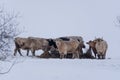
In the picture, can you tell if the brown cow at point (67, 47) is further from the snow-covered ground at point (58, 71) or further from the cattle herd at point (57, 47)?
the snow-covered ground at point (58, 71)

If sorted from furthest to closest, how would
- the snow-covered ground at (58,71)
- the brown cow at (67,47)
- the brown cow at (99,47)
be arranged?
1. the brown cow at (99,47)
2. the brown cow at (67,47)
3. the snow-covered ground at (58,71)

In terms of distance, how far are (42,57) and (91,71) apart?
24.2 ft

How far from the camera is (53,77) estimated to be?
25828mm

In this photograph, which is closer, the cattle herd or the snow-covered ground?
the snow-covered ground

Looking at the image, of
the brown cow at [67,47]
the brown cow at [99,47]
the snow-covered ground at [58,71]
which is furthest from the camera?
the brown cow at [99,47]

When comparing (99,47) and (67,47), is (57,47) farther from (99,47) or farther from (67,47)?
(99,47)

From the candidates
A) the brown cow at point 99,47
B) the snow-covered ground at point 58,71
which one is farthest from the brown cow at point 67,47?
the snow-covered ground at point 58,71

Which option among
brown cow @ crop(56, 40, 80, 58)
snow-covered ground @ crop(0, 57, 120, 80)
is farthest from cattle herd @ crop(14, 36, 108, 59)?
snow-covered ground @ crop(0, 57, 120, 80)

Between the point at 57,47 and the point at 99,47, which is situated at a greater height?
the point at 57,47

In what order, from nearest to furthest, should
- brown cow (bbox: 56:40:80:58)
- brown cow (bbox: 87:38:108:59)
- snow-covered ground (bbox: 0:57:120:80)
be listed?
snow-covered ground (bbox: 0:57:120:80) → brown cow (bbox: 56:40:80:58) → brown cow (bbox: 87:38:108:59)

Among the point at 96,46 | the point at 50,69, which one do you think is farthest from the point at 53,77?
the point at 96,46

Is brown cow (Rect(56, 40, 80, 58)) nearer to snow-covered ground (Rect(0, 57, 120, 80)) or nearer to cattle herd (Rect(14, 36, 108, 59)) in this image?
cattle herd (Rect(14, 36, 108, 59))

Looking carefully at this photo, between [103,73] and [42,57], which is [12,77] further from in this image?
[42,57]

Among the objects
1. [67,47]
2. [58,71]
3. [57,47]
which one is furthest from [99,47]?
[58,71]
